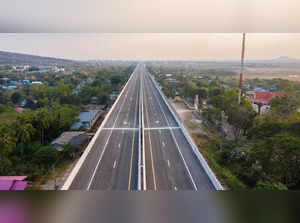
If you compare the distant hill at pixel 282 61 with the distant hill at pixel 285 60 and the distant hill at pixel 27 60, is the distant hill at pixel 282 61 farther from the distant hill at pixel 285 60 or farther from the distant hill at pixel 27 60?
the distant hill at pixel 27 60

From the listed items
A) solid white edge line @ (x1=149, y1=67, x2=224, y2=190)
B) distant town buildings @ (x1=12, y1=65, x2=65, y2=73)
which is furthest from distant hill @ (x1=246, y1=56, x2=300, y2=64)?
distant town buildings @ (x1=12, y1=65, x2=65, y2=73)

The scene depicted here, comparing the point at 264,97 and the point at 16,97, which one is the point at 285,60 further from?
the point at 16,97

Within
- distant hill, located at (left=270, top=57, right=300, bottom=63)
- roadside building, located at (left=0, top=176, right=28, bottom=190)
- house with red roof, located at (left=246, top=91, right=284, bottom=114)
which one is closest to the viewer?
roadside building, located at (left=0, top=176, right=28, bottom=190)

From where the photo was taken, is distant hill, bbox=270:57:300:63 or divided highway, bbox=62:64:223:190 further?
divided highway, bbox=62:64:223:190

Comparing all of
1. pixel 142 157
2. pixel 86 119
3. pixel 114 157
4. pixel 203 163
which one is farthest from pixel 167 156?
pixel 86 119

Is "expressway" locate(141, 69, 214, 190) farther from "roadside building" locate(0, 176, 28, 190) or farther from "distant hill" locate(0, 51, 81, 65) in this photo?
"distant hill" locate(0, 51, 81, 65)
